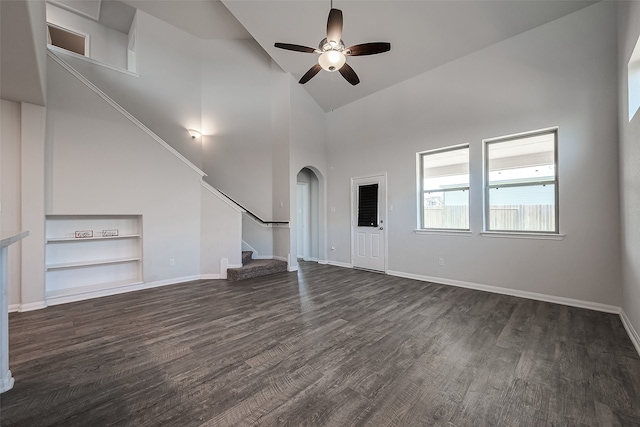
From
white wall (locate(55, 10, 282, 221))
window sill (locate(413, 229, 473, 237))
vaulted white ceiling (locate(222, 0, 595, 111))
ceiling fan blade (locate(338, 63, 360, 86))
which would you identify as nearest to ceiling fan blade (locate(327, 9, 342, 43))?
ceiling fan blade (locate(338, 63, 360, 86))

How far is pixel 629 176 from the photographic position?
2551mm

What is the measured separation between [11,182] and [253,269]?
11.4 feet

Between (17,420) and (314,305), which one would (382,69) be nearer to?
(314,305)

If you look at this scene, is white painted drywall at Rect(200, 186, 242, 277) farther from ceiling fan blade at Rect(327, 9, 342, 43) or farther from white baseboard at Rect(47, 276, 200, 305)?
ceiling fan blade at Rect(327, 9, 342, 43)

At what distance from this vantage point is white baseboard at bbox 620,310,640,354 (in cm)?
226

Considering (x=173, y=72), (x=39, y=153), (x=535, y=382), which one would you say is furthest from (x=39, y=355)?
(x=173, y=72)

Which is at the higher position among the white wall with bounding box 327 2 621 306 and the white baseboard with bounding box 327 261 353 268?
the white wall with bounding box 327 2 621 306

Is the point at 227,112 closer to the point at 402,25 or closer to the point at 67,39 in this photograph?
the point at 67,39

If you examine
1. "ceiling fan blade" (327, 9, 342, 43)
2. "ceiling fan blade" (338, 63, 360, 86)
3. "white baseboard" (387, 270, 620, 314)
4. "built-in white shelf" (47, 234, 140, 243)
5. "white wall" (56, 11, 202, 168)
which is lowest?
"white baseboard" (387, 270, 620, 314)

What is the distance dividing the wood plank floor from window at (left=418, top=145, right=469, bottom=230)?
1547 mm

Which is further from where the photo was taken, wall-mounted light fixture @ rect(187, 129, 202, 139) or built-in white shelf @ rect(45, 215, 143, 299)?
wall-mounted light fixture @ rect(187, 129, 202, 139)

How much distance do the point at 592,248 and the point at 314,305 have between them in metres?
3.63

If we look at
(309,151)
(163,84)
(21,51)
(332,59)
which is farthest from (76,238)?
(309,151)

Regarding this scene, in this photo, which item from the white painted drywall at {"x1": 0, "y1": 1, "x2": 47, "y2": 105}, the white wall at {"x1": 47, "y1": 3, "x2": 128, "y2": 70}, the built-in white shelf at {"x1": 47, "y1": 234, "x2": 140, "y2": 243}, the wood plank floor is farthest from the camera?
the white wall at {"x1": 47, "y1": 3, "x2": 128, "y2": 70}
